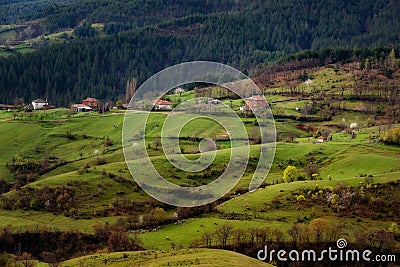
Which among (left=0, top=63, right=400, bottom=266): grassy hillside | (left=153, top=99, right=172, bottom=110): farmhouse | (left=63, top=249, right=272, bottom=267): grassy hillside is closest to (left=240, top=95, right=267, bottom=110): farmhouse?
(left=0, top=63, right=400, bottom=266): grassy hillside

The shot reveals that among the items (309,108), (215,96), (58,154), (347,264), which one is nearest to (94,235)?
(347,264)

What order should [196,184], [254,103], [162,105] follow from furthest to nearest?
[162,105] → [254,103] → [196,184]

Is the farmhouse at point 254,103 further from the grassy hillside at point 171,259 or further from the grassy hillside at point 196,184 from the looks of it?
the grassy hillside at point 171,259

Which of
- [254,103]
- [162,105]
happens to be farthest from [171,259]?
[162,105]

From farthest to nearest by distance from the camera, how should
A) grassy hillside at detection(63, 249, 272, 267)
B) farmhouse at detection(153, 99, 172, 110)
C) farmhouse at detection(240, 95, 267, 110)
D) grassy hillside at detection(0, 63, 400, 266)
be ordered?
farmhouse at detection(153, 99, 172, 110)
farmhouse at detection(240, 95, 267, 110)
grassy hillside at detection(0, 63, 400, 266)
grassy hillside at detection(63, 249, 272, 267)

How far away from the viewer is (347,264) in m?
65.1

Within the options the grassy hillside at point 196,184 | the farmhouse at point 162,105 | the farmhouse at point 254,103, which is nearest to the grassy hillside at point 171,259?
the grassy hillside at point 196,184

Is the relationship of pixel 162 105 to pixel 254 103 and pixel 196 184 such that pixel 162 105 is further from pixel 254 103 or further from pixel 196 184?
pixel 196 184

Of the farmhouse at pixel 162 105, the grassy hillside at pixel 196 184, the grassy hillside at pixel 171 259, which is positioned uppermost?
the farmhouse at pixel 162 105

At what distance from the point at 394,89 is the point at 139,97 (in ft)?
235

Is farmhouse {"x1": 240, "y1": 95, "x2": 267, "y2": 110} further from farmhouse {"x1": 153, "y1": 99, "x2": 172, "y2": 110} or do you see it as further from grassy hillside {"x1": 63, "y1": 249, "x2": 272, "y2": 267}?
grassy hillside {"x1": 63, "y1": 249, "x2": 272, "y2": 267}

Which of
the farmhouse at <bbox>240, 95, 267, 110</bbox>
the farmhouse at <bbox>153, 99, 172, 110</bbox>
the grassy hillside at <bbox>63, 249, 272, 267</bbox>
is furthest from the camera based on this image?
the farmhouse at <bbox>153, 99, 172, 110</bbox>

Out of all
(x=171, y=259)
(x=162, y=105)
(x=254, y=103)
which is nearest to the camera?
(x=171, y=259)

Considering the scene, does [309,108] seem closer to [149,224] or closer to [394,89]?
[394,89]
